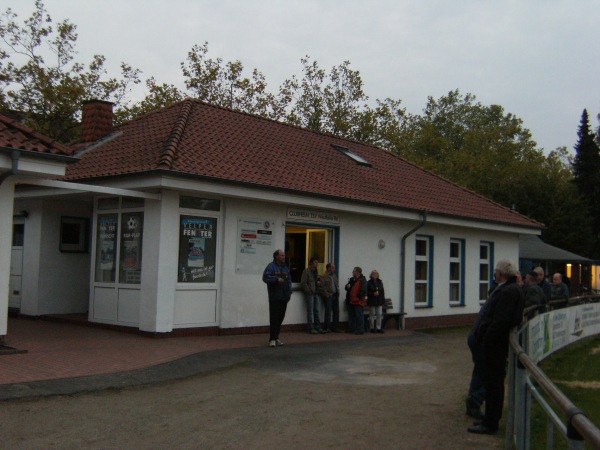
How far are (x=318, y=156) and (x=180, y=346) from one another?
8342 millimetres

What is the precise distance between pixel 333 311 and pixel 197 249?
Answer: 4.22 meters

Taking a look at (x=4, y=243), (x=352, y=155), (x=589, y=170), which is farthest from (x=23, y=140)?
(x=589, y=170)

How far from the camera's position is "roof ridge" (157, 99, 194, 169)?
12.8 meters

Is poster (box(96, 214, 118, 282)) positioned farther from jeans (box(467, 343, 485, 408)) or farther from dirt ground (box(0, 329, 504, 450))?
jeans (box(467, 343, 485, 408))

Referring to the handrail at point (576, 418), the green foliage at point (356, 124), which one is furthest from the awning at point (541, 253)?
the handrail at point (576, 418)

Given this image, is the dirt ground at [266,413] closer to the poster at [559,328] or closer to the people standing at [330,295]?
the poster at [559,328]

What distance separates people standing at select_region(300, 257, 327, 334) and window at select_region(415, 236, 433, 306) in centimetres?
473

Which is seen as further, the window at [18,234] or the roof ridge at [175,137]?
the window at [18,234]

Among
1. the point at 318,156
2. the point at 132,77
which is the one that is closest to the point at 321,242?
the point at 318,156

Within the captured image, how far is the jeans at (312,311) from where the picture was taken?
15586mm

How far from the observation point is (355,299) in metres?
16.2

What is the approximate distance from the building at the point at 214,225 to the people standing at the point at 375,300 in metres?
0.78

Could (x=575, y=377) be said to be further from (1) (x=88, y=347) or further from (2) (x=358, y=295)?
(1) (x=88, y=347)

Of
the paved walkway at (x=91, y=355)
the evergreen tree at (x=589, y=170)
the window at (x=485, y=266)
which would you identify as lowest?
the paved walkway at (x=91, y=355)
